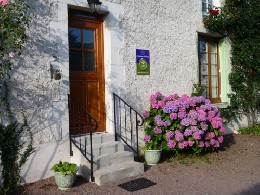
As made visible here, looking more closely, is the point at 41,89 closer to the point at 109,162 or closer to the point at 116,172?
the point at 109,162

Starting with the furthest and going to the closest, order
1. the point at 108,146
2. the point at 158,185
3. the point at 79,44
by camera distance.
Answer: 1. the point at 79,44
2. the point at 108,146
3. the point at 158,185

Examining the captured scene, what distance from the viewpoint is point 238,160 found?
19.4 ft

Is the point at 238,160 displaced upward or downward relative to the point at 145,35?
downward

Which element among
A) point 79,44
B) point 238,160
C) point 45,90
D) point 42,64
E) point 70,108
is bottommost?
point 238,160

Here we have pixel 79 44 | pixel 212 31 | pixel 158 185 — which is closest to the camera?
pixel 158 185

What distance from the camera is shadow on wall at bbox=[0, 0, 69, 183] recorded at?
15.1 feet

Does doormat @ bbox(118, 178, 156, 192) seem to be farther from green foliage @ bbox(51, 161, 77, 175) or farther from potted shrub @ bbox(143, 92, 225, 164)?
potted shrub @ bbox(143, 92, 225, 164)

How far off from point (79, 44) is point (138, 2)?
1677mm

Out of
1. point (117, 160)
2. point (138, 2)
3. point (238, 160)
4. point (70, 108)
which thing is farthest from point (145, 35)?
point (238, 160)

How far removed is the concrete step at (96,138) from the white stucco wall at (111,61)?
21cm

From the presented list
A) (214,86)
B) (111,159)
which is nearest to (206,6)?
(214,86)

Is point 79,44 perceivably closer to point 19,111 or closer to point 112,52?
point 112,52

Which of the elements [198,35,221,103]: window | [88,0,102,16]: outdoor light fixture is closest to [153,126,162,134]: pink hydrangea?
[88,0,102,16]: outdoor light fixture

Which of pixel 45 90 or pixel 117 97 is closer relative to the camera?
pixel 45 90
